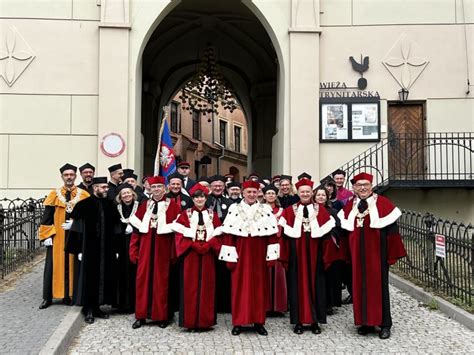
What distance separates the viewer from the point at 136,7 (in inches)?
508

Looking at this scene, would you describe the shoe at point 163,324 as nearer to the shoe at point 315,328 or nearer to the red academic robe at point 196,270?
the red academic robe at point 196,270

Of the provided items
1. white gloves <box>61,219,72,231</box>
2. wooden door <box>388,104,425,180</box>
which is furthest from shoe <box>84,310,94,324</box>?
wooden door <box>388,104,425,180</box>

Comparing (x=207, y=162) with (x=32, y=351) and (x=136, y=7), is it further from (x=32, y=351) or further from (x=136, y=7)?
(x=32, y=351)

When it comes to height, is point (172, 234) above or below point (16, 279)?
above

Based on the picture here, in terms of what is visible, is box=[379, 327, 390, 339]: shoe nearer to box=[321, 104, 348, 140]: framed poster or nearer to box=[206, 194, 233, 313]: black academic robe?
box=[206, 194, 233, 313]: black academic robe

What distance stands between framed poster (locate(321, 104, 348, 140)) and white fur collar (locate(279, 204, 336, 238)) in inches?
276

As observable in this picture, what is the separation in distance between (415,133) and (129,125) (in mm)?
7560

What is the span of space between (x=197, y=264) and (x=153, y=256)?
1.99 feet

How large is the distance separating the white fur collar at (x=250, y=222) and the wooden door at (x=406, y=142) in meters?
7.61

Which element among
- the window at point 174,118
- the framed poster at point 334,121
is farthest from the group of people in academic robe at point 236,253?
the window at point 174,118

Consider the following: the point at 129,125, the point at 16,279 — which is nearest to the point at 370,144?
the point at 129,125

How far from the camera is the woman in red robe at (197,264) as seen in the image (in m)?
6.01

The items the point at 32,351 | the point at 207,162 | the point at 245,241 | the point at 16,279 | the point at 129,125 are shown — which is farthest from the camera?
the point at 207,162

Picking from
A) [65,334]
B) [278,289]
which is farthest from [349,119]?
[65,334]
